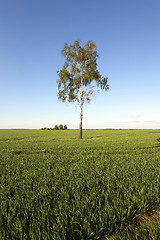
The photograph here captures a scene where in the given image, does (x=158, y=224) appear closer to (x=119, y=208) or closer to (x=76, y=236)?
(x=119, y=208)

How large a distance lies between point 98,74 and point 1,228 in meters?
27.9

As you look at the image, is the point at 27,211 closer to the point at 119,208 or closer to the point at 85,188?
the point at 85,188

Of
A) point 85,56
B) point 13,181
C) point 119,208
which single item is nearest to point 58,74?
point 85,56

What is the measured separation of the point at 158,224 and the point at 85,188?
6.08 feet

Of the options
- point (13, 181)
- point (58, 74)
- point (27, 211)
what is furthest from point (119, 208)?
point (58, 74)

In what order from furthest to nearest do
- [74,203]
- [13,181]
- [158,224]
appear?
[13,181], [74,203], [158,224]

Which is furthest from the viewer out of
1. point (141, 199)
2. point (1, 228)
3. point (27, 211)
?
point (141, 199)

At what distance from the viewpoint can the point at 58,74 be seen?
2666cm

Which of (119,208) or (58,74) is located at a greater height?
(58,74)

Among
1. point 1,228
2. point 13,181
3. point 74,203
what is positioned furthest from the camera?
point 13,181

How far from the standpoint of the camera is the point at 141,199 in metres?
3.24

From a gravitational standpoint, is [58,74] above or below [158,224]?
above

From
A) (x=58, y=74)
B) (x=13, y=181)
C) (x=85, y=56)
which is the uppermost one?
(x=85, y=56)

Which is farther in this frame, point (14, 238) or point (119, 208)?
point (119, 208)
